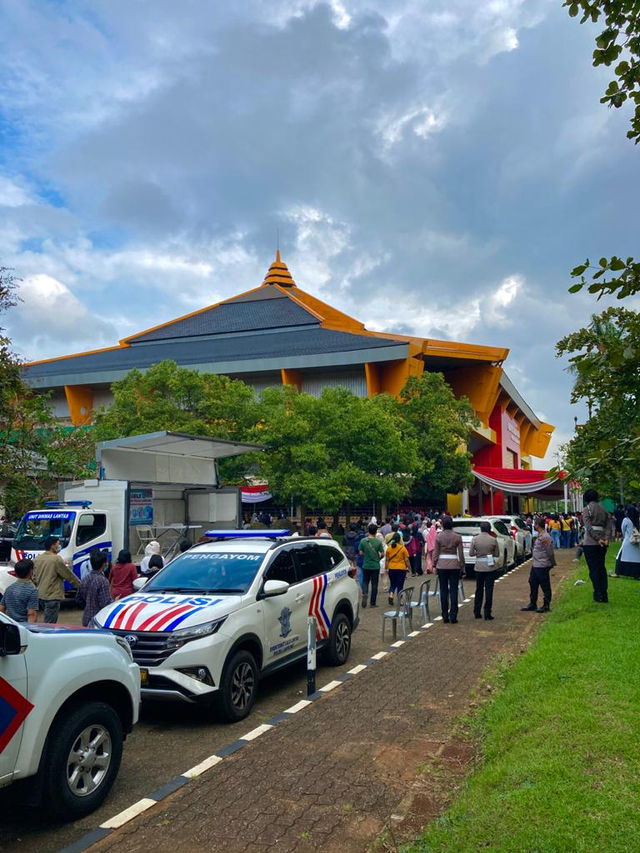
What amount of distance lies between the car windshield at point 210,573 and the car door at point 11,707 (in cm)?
344

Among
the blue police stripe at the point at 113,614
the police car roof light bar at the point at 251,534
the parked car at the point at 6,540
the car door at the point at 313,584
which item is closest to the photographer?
the blue police stripe at the point at 113,614

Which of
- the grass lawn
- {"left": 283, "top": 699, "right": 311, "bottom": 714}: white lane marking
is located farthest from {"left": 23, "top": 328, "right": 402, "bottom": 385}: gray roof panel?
{"left": 283, "top": 699, "right": 311, "bottom": 714}: white lane marking

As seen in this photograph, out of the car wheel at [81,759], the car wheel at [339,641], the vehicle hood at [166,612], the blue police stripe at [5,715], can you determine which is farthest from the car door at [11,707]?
the car wheel at [339,641]

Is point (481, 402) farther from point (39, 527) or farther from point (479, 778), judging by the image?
point (479, 778)

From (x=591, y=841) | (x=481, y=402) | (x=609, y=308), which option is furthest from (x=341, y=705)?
(x=481, y=402)

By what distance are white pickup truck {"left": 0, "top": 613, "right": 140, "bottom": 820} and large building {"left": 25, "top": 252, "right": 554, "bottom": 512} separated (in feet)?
127

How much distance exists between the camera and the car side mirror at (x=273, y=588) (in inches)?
304

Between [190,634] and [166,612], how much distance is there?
437 millimetres

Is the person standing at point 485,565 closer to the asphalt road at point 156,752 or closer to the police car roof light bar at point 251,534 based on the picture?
the asphalt road at point 156,752

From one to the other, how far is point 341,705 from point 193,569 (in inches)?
90.1

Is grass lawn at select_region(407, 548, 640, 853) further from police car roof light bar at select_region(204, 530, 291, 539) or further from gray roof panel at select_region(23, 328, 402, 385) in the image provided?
gray roof panel at select_region(23, 328, 402, 385)

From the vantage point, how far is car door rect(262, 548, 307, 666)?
7.85m

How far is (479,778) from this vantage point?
519 cm

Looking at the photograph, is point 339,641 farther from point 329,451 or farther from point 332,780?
point 329,451
